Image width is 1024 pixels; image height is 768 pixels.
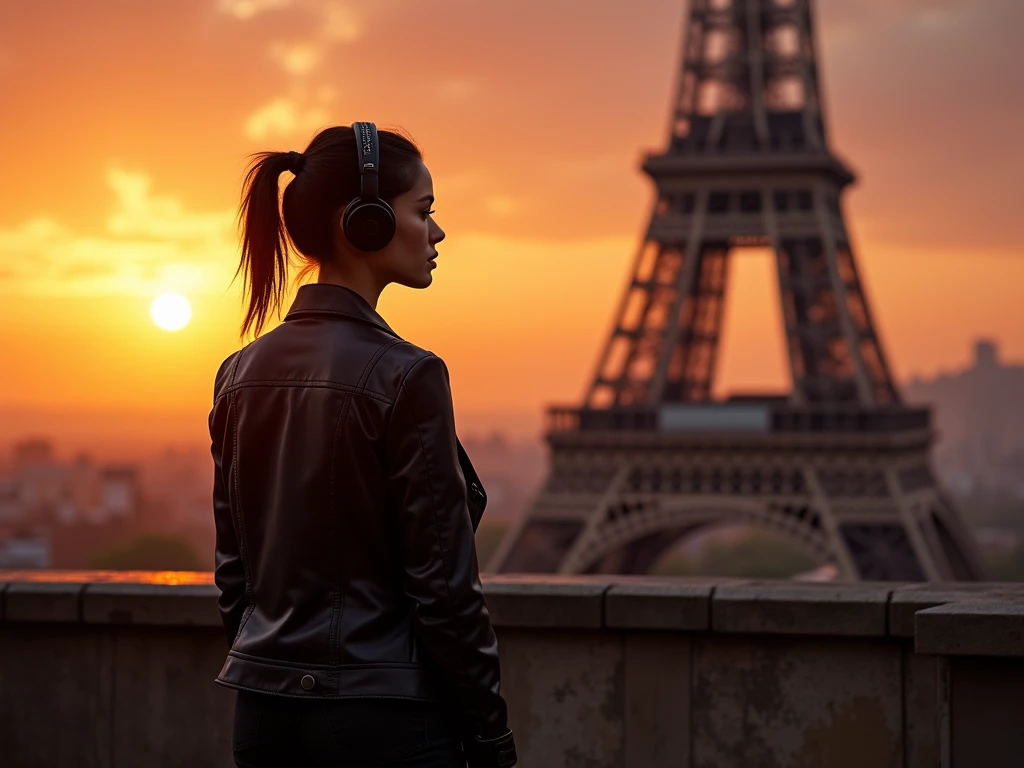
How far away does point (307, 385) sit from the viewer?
13.4 ft

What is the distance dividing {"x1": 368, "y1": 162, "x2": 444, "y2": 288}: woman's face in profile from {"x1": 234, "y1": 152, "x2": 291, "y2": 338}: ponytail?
0.86 ft

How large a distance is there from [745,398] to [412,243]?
40522 millimetres

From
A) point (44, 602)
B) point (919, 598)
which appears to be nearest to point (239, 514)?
point (919, 598)

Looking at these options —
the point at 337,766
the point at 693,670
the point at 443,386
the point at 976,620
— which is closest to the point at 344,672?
the point at 337,766

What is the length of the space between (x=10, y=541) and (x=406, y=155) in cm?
10365

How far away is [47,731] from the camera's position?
293 inches

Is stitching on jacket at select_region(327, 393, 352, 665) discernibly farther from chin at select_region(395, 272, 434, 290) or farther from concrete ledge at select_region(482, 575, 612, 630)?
concrete ledge at select_region(482, 575, 612, 630)

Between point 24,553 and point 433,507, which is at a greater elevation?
point 24,553

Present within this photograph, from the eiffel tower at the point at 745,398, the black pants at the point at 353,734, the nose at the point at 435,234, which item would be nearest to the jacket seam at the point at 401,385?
the nose at the point at 435,234

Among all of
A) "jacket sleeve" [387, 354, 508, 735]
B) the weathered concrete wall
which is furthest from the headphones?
the weathered concrete wall

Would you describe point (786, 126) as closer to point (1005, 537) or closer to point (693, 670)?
point (693, 670)

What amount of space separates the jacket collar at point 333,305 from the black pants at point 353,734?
92 centimetres

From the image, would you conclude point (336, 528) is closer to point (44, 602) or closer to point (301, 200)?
point (301, 200)

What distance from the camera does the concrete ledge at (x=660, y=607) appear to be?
21.9 feet
